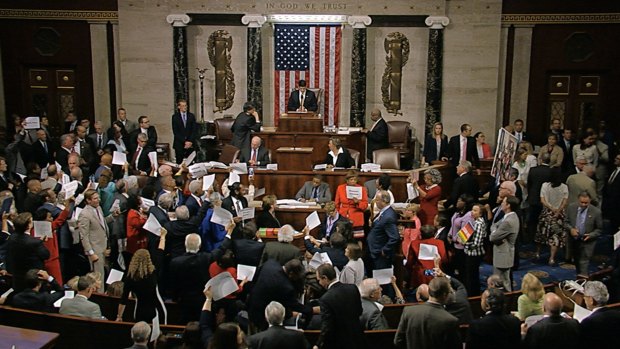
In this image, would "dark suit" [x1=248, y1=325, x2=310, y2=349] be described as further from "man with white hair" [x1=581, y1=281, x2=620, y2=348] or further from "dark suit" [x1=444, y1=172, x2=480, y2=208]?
"dark suit" [x1=444, y1=172, x2=480, y2=208]

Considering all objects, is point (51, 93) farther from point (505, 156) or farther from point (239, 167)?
point (505, 156)

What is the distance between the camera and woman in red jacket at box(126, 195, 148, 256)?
9195 mm

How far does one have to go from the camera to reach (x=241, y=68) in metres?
17.4

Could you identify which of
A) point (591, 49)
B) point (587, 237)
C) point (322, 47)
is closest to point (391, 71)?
point (322, 47)

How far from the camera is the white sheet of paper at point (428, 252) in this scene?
8523mm

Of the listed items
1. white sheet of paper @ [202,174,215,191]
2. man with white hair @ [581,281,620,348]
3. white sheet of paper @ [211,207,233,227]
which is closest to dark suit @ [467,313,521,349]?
man with white hair @ [581,281,620,348]

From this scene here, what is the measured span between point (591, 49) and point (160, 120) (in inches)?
413

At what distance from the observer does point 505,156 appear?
39.9 feet

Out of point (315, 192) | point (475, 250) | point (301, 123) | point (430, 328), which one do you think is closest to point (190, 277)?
point (430, 328)

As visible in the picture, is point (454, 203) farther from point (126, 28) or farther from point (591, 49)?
point (126, 28)

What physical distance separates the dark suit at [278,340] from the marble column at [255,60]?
11.6 metres

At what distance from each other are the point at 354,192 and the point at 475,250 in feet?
6.59

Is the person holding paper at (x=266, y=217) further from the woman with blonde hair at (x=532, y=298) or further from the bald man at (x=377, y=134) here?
the bald man at (x=377, y=134)

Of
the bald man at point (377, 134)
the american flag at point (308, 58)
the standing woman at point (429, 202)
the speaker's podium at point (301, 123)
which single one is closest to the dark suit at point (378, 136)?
the bald man at point (377, 134)
